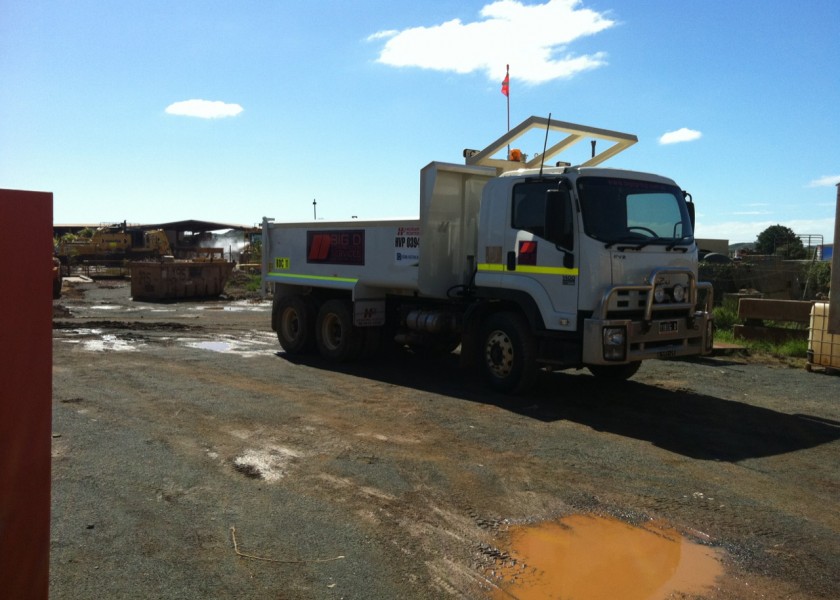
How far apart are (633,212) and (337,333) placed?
5628 millimetres

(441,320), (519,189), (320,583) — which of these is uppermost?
(519,189)

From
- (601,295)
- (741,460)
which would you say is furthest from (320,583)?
(601,295)

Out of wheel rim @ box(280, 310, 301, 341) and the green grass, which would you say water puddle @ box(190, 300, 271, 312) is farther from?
the green grass

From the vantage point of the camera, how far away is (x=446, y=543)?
15.0ft

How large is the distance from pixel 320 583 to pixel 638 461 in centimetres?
346

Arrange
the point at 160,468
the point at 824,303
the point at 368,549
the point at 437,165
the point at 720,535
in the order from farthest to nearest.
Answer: the point at 824,303 → the point at 437,165 → the point at 160,468 → the point at 720,535 → the point at 368,549

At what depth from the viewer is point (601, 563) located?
438 cm

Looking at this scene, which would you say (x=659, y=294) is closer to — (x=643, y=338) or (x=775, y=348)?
(x=643, y=338)

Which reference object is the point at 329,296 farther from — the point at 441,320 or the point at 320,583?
the point at 320,583

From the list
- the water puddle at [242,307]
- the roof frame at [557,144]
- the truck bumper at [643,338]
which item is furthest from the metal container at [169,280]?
the truck bumper at [643,338]

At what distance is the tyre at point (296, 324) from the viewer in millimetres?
12789

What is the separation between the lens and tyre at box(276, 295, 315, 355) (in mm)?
12789

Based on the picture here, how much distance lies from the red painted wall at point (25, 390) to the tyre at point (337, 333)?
9530 millimetres

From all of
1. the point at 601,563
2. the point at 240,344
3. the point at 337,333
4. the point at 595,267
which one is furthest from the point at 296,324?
the point at 601,563
